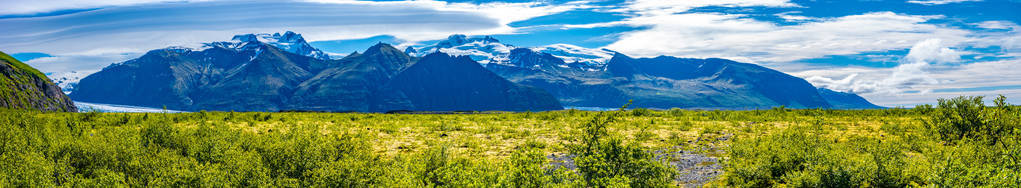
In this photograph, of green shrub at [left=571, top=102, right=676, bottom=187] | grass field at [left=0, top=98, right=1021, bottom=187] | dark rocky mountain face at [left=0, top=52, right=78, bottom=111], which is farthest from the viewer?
dark rocky mountain face at [left=0, top=52, right=78, bottom=111]

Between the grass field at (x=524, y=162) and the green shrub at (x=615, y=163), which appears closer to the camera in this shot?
the grass field at (x=524, y=162)

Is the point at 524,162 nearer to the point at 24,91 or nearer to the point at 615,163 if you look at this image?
the point at 615,163

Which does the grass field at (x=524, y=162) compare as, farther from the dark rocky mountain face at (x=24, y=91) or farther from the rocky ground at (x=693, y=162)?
the dark rocky mountain face at (x=24, y=91)

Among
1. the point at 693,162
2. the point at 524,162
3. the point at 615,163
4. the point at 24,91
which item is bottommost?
the point at 24,91

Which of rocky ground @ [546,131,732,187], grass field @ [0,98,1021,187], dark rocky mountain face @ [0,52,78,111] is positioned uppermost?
grass field @ [0,98,1021,187]

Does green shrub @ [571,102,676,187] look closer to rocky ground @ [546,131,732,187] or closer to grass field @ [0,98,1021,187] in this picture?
grass field @ [0,98,1021,187]

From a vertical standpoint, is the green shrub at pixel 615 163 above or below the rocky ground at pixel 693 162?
above

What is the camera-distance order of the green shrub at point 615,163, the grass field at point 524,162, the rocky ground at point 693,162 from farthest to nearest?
the rocky ground at point 693,162 < the green shrub at point 615,163 < the grass field at point 524,162

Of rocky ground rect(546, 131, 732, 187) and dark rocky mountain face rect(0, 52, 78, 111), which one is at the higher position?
rocky ground rect(546, 131, 732, 187)

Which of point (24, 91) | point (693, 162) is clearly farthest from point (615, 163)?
point (24, 91)

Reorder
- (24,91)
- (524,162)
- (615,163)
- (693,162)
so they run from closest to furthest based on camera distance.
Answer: (524,162) < (615,163) < (693,162) < (24,91)

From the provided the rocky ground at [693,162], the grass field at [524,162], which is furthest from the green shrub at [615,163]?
the rocky ground at [693,162]

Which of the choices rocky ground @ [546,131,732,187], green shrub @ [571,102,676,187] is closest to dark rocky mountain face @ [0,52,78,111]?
rocky ground @ [546,131,732,187]

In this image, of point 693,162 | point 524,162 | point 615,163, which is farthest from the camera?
point 693,162
